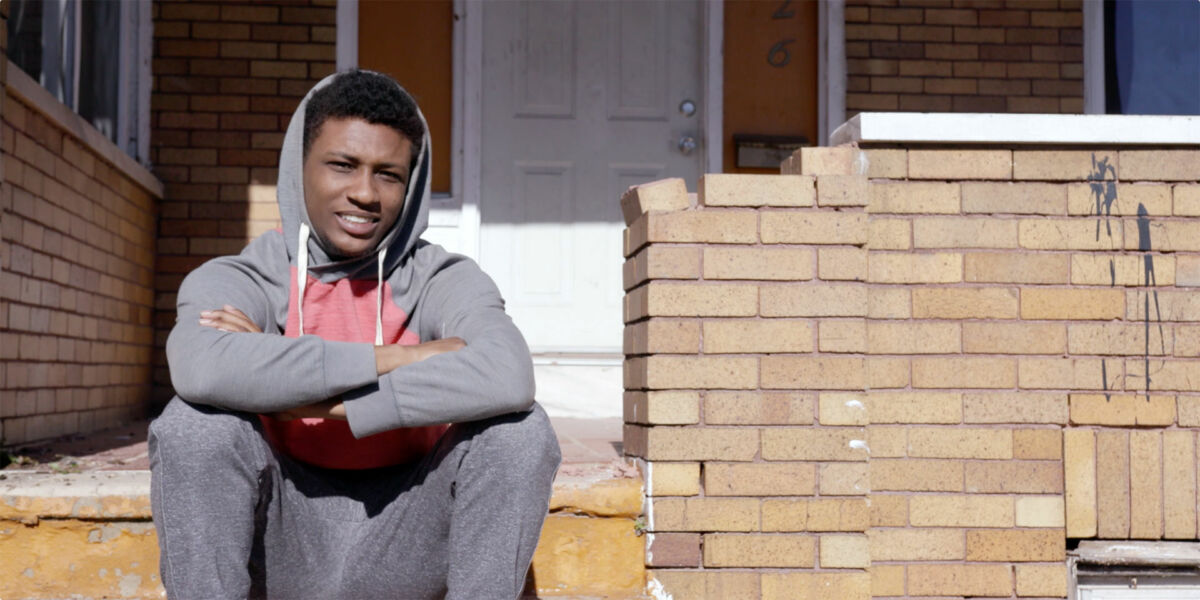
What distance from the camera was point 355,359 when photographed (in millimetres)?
2215

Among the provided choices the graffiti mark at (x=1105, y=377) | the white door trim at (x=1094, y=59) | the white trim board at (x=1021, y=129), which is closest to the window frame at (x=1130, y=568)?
the graffiti mark at (x=1105, y=377)

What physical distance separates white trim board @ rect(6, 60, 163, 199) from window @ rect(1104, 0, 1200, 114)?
4553 millimetres

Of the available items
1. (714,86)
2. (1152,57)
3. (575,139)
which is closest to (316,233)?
(575,139)

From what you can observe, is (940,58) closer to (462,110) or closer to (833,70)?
(833,70)

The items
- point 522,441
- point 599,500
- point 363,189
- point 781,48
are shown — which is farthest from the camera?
point 781,48

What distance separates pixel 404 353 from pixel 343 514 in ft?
1.28

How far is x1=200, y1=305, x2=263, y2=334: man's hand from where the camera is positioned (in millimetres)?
2312

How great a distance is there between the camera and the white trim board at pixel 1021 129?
3.10m

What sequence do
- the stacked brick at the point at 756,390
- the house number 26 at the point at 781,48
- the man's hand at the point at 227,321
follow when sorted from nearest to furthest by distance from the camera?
1. the man's hand at the point at 227,321
2. the stacked brick at the point at 756,390
3. the house number 26 at the point at 781,48

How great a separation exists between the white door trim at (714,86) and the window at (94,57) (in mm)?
2644

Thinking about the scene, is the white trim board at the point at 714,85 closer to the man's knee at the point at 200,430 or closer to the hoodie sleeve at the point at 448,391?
the hoodie sleeve at the point at 448,391

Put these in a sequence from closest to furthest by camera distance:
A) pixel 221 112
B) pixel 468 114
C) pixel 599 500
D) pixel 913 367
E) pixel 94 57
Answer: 1. pixel 599 500
2. pixel 913 367
3. pixel 94 57
4. pixel 221 112
5. pixel 468 114

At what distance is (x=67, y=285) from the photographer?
13.5 ft

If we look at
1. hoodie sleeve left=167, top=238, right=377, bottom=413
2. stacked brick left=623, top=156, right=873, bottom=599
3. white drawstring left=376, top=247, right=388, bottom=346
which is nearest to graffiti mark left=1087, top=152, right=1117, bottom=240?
stacked brick left=623, top=156, right=873, bottom=599
